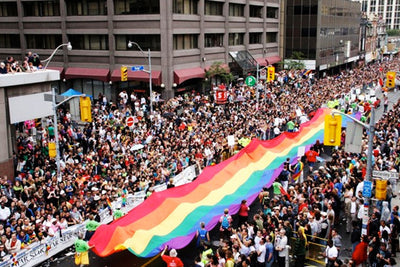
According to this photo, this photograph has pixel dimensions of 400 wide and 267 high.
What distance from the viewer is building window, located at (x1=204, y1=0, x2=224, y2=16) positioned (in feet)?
155

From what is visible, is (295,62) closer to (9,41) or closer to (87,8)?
(87,8)

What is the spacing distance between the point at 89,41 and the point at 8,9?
40.9 ft

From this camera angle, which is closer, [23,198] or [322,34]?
[23,198]

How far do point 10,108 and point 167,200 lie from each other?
1115cm

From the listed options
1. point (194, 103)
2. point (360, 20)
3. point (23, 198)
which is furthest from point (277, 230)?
point (360, 20)

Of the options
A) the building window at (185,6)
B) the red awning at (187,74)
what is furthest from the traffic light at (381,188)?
the building window at (185,6)

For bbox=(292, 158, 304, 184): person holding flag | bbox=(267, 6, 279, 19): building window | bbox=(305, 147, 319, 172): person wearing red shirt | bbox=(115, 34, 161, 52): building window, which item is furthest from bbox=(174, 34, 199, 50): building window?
bbox=(267, 6, 279, 19): building window

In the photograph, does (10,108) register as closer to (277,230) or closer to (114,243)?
(114,243)

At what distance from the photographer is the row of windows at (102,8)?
41.6m

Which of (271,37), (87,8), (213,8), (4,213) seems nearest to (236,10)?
(213,8)

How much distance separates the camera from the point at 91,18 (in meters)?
44.2

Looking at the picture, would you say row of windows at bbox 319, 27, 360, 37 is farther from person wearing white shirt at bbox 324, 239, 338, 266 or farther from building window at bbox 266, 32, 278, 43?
person wearing white shirt at bbox 324, 239, 338, 266

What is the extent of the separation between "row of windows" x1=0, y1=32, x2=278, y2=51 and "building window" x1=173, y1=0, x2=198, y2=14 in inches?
89.5

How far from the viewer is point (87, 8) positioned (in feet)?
147
